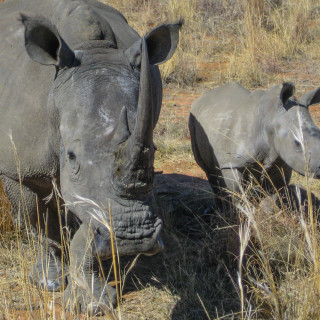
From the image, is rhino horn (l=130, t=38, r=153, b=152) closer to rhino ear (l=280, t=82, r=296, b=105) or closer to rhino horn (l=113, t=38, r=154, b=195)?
rhino horn (l=113, t=38, r=154, b=195)

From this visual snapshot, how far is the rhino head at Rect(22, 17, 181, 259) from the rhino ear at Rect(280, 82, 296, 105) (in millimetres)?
1361

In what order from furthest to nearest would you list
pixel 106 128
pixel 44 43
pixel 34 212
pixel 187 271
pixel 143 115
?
pixel 187 271, pixel 34 212, pixel 44 43, pixel 106 128, pixel 143 115

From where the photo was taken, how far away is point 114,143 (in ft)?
10.3

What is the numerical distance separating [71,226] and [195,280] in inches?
44.9

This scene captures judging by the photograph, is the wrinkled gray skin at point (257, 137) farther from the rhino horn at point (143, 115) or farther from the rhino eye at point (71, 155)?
the rhino horn at point (143, 115)

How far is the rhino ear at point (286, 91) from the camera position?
493 cm

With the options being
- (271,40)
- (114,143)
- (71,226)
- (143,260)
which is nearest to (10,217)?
(71,226)

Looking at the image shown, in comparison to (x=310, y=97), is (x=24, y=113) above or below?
above

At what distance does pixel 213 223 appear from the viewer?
521 cm

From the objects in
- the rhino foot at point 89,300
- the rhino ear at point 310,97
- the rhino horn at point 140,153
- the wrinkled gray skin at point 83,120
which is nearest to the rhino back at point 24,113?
the wrinkled gray skin at point 83,120

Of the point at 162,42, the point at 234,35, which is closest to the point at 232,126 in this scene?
the point at 162,42

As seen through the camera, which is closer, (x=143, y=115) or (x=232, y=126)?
(x=143, y=115)

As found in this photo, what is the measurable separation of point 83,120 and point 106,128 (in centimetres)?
17

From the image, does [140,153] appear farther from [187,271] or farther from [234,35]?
[234,35]
